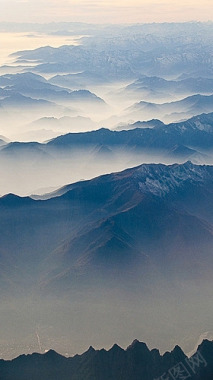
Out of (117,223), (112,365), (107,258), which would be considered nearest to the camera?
(112,365)

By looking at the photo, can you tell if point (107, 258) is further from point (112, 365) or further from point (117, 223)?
point (112, 365)

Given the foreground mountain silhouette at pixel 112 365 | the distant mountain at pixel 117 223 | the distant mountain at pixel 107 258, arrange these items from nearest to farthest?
the foreground mountain silhouette at pixel 112 365
the distant mountain at pixel 107 258
the distant mountain at pixel 117 223

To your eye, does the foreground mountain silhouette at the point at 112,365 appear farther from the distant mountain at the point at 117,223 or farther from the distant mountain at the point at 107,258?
the distant mountain at the point at 117,223

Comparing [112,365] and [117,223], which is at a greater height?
[117,223]

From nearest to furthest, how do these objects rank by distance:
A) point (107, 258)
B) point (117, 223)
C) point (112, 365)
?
point (112, 365), point (107, 258), point (117, 223)

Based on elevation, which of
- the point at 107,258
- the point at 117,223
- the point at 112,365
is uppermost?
the point at 117,223

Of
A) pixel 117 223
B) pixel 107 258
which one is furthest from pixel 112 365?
pixel 117 223

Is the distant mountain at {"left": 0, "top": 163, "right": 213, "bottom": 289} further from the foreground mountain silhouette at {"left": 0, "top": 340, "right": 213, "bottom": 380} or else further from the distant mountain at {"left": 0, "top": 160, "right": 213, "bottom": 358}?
the foreground mountain silhouette at {"left": 0, "top": 340, "right": 213, "bottom": 380}

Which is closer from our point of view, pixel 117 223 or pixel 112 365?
pixel 112 365

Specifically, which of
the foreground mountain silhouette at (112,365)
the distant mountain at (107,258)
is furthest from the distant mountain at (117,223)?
the foreground mountain silhouette at (112,365)
